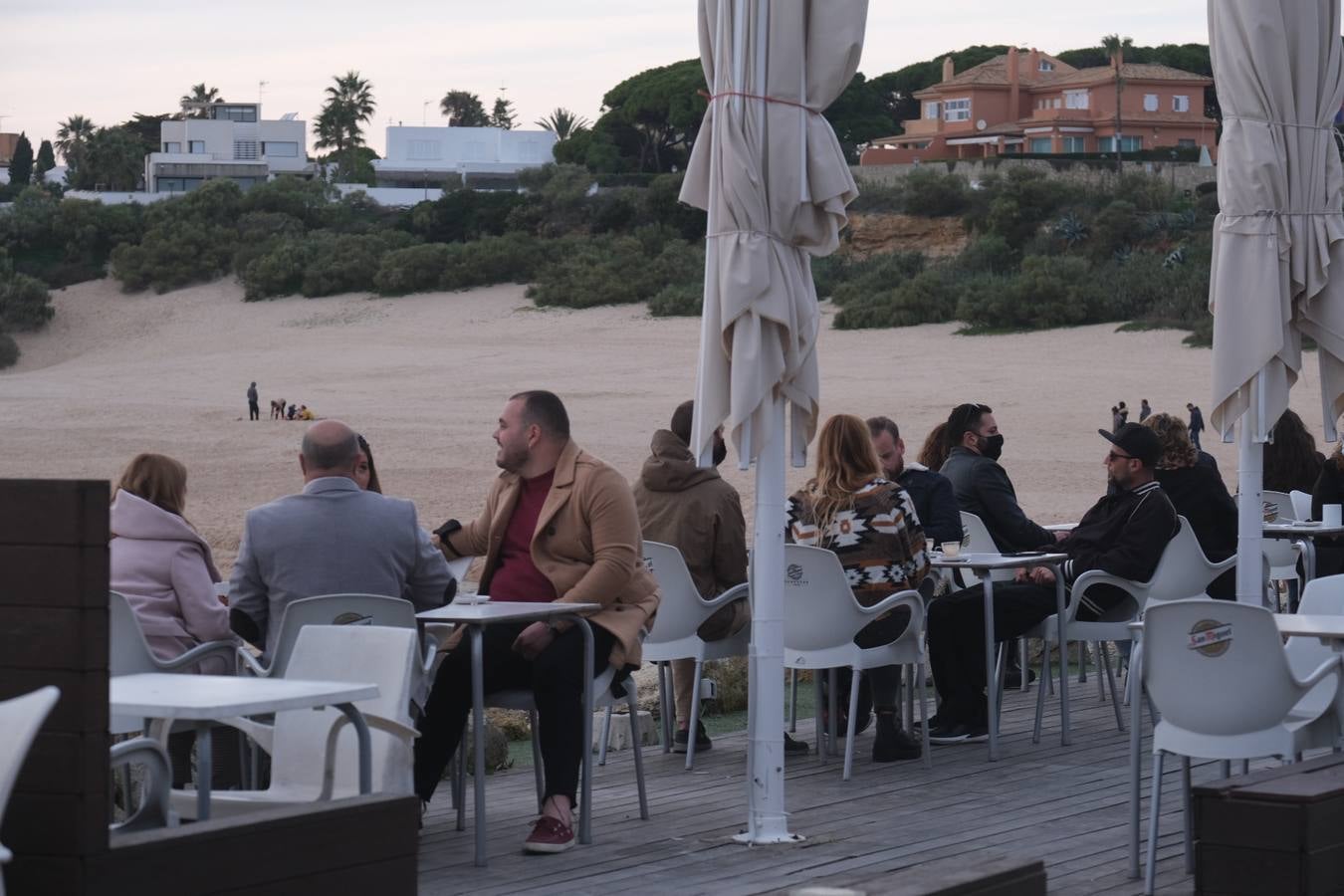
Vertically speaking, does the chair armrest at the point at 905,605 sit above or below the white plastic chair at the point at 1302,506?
below

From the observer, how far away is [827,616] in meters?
6.70

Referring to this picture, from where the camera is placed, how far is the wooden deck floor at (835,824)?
5109mm

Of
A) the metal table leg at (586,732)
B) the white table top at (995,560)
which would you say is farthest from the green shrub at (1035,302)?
the metal table leg at (586,732)

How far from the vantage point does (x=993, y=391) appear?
141 feet

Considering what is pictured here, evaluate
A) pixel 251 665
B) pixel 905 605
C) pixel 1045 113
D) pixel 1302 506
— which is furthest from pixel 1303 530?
pixel 1045 113

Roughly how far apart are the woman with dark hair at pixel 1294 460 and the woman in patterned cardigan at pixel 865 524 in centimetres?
412

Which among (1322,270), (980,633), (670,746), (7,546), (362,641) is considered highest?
(1322,270)

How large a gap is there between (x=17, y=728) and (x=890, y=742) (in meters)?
4.70

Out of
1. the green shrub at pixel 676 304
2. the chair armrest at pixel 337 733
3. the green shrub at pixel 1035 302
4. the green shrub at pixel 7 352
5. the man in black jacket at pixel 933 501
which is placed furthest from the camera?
the green shrub at pixel 7 352

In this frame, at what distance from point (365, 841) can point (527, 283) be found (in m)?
63.6

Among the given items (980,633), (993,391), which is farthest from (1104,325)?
(980,633)

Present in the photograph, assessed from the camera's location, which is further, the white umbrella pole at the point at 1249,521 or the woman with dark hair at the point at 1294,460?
the woman with dark hair at the point at 1294,460

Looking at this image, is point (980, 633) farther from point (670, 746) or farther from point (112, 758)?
point (112, 758)

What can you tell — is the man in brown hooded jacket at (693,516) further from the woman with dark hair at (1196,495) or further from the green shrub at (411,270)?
the green shrub at (411,270)
